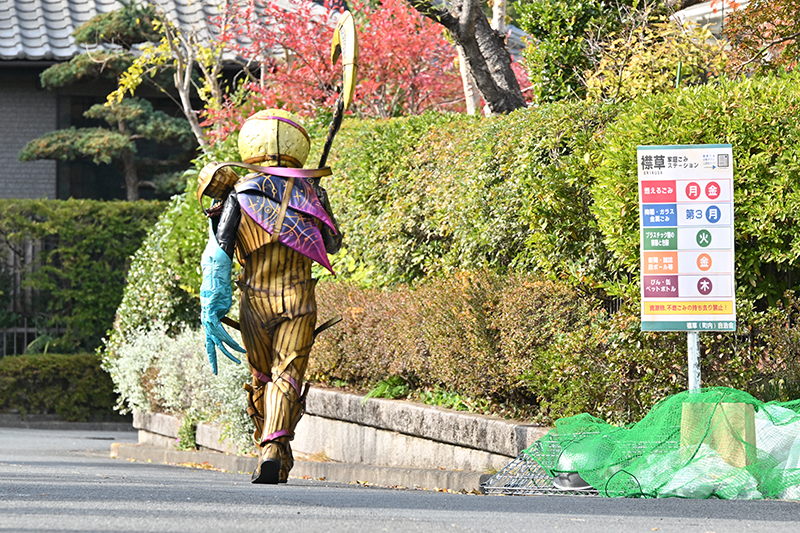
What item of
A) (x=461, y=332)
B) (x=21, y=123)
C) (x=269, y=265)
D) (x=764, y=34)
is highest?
(x=21, y=123)

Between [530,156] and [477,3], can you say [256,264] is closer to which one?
[530,156]

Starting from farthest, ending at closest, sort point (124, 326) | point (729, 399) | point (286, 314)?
point (124, 326)
point (286, 314)
point (729, 399)

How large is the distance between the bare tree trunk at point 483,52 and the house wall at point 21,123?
11.7m

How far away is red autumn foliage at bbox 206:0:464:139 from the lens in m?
14.8

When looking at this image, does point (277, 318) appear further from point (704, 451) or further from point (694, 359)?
point (704, 451)

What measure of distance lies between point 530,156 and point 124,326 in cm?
796

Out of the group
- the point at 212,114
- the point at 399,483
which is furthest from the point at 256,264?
the point at 212,114

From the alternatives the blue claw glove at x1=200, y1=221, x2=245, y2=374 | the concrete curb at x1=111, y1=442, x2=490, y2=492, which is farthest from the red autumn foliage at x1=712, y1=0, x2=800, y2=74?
the blue claw glove at x1=200, y1=221, x2=245, y2=374

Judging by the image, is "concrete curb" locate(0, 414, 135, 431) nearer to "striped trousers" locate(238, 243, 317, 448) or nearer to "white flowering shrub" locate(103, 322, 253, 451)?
"white flowering shrub" locate(103, 322, 253, 451)

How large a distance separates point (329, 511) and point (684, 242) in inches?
109

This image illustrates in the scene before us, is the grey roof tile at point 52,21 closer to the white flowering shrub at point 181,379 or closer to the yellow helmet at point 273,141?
the white flowering shrub at point 181,379

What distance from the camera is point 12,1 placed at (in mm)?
20734

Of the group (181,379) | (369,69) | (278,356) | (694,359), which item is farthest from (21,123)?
(694,359)

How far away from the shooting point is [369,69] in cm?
1480
